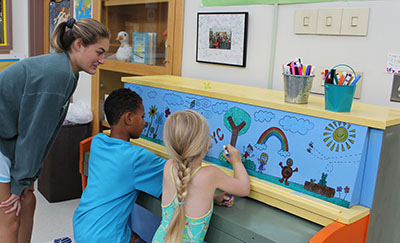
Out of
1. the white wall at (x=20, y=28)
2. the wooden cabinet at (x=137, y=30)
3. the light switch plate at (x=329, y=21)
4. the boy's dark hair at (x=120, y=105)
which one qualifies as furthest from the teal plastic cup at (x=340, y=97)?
the white wall at (x=20, y=28)

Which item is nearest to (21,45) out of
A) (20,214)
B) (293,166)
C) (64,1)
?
(64,1)

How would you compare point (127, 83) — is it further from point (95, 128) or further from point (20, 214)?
point (95, 128)

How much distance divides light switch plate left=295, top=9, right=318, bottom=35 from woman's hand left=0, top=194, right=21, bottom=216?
1.43 metres

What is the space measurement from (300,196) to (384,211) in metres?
0.31

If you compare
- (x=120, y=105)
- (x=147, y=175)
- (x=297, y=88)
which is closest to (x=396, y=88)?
(x=297, y=88)

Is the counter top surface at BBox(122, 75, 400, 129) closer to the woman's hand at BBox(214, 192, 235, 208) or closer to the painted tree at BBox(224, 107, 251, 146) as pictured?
the painted tree at BBox(224, 107, 251, 146)

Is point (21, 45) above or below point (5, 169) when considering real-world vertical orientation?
above

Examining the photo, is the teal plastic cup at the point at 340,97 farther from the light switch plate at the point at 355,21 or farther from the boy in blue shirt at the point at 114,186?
the boy in blue shirt at the point at 114,186

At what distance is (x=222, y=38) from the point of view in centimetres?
217

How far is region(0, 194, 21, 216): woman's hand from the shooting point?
1.71 meters

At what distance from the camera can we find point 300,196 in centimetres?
143

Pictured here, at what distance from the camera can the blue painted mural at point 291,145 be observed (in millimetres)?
1332

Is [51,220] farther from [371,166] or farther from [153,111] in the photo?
[371,166]

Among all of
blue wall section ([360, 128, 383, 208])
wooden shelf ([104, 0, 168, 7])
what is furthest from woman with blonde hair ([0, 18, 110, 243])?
blue wall section ([360, 128, 383, 208])
